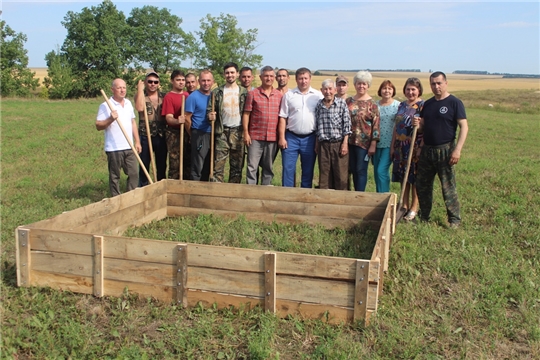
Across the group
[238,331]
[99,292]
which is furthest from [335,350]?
[99,292]

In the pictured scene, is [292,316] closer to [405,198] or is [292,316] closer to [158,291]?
[158,291]

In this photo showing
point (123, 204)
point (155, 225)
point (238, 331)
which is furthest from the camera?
point (155, 225)

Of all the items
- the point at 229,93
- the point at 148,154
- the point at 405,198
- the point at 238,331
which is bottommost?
the point at 238,331

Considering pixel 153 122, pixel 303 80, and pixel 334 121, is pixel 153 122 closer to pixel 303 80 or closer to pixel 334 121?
pixel 303 80

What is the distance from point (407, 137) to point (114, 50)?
49060 millimetres

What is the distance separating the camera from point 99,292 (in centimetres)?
447

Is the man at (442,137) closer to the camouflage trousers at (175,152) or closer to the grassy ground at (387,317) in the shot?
the grassy ground at (387,317)

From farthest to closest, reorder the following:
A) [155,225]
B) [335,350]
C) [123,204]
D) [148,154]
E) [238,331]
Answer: [148,154] < [155,225] < [123,204] < [238,331] < [335,350]

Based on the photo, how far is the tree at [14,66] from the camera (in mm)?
45969

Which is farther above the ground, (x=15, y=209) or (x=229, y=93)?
(x=229, y=93)

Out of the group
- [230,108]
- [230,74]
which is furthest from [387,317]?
[230,74]

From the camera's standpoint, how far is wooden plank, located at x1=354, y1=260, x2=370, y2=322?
3918 millimetres

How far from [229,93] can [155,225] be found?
2135 millimetres

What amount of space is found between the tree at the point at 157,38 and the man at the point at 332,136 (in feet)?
165
